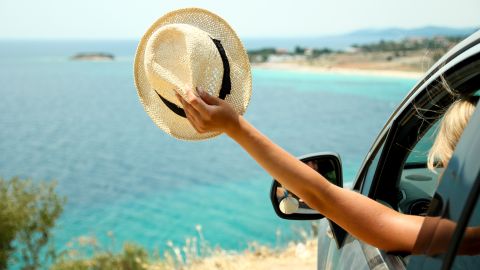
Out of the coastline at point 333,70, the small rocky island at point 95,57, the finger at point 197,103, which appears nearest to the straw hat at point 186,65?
the finger at point 197,103

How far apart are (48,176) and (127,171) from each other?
3.40 meters

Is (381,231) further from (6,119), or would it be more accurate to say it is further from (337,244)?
(6,119)

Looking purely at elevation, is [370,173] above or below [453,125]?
below

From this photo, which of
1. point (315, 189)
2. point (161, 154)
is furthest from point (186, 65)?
point (161, 154)

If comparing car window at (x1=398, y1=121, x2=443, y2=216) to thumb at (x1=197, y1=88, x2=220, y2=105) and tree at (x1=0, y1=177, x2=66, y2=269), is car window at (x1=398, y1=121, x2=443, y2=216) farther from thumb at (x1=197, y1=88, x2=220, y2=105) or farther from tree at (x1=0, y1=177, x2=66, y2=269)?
tree at (x1=0, y1=177, x2=66, y2=269)

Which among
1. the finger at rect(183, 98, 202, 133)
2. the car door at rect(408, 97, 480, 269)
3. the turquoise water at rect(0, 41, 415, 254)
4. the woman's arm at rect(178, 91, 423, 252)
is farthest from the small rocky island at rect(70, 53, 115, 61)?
the car door at rect(408, 97, 480, 269)

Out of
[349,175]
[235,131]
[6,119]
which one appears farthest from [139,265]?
[6,119]

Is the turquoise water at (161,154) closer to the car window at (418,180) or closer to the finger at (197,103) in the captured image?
the car window at (418,180)

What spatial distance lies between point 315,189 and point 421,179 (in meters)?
0.89

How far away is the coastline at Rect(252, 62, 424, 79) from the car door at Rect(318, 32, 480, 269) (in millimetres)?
53265

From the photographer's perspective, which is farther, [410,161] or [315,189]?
[410,161]

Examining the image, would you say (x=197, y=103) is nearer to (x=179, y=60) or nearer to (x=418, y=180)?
(x=179, y=60)

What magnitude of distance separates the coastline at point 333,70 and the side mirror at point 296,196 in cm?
5327

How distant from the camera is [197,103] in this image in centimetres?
114
